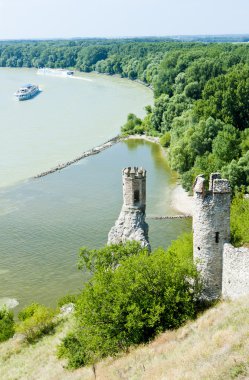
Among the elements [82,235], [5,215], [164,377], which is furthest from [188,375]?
[5,215]

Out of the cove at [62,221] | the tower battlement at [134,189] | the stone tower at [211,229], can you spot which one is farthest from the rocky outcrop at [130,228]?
the cove at [62,221]

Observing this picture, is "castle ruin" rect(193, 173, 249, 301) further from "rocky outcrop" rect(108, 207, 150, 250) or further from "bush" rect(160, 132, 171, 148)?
"bush" rect(160, 132, 171, 148)

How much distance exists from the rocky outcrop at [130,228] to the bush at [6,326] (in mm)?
7541

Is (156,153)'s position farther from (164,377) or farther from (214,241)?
(164,377)

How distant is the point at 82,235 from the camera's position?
46281mm

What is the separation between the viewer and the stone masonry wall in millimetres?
22219

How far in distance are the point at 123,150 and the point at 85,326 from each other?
5723 cm

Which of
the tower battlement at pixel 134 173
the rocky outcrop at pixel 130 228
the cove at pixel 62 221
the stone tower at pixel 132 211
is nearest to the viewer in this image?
the rocky outcrop at pixel 130 228

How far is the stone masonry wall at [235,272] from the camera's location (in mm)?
22219

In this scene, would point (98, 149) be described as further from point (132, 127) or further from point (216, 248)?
point (216, 248)

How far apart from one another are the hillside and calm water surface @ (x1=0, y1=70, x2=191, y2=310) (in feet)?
39.2

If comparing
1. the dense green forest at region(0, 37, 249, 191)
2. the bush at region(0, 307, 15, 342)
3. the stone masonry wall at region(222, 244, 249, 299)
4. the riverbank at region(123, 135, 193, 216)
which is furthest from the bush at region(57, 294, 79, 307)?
the dense green forest at region(0, 37, 249, 191)

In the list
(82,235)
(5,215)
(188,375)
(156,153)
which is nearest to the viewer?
(188,375)

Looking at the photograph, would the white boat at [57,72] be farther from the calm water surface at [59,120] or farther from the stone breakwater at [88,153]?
the stone breakwater at [88,153]
